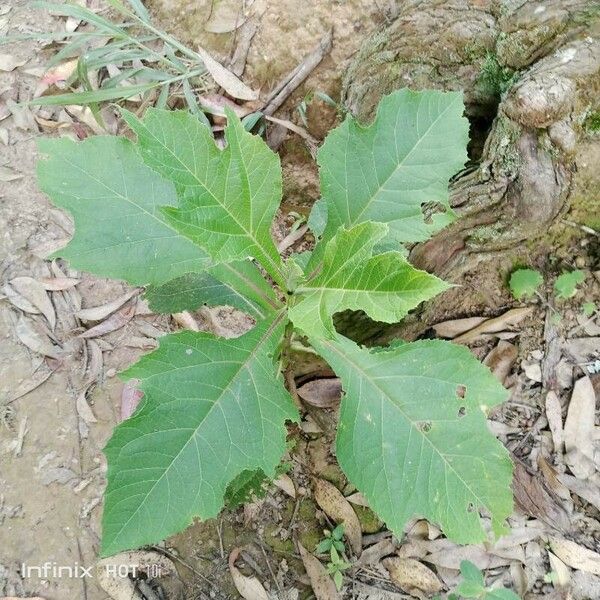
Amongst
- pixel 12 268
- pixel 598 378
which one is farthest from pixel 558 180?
pixel 12 268

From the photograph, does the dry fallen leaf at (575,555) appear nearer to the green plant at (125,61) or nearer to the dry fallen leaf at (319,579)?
the dry fallen leaf at (319,579)

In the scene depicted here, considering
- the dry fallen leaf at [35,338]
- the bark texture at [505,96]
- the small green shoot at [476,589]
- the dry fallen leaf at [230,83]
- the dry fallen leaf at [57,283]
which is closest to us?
the bark texture at [505,96]

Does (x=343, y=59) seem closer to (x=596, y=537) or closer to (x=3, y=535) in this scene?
(x=596, y=537)

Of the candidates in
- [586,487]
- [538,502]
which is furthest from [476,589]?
[586,487]

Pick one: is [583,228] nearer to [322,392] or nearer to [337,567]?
[322,392]

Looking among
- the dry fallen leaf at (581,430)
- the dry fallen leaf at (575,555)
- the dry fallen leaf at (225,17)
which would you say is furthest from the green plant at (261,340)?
the dry fallen leaf at (225,17)

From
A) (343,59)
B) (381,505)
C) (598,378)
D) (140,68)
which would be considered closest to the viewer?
(381,505)
